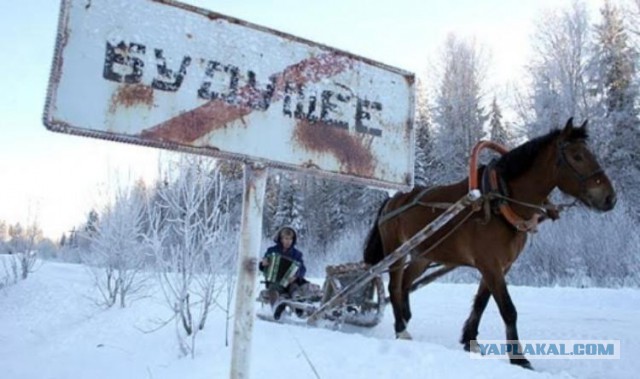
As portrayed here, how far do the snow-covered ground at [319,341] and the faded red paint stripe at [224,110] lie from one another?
2091 mm

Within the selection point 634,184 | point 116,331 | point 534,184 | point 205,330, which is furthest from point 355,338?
point 634,184

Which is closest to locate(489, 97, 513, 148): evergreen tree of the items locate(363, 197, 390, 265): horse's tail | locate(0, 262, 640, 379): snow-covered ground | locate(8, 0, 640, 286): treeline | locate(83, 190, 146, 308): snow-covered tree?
locate(8, 0, 640, 286): treeline

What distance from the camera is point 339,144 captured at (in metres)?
2.13

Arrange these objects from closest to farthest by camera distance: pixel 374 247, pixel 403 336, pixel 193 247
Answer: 1. pixel 403 336
2. pixel 374 247
3. pixel 193 247

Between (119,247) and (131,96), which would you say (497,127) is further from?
(131,96)

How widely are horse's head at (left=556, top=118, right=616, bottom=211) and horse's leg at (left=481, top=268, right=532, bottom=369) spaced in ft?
2.82

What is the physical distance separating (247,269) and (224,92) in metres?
0.65

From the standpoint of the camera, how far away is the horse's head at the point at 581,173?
3.92 meters

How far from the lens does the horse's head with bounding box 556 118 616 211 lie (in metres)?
3.92

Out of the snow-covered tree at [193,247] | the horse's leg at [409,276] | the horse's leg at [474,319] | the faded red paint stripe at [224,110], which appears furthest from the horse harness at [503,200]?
the snow-covered tree at [193,247]

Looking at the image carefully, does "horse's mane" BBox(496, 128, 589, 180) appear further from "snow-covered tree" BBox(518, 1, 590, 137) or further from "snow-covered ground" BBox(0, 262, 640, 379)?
"snow-covered tree" BBox(518, 1, 590, 137)

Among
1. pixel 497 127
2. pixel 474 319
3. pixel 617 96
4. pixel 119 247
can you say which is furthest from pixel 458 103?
pixel 474 319

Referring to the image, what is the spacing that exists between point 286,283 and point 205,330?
114 cm

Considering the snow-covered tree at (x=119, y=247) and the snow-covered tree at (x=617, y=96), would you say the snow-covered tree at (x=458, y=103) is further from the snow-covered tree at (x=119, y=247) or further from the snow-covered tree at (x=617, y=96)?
the snow-covered tree at (x=119, y=247)
